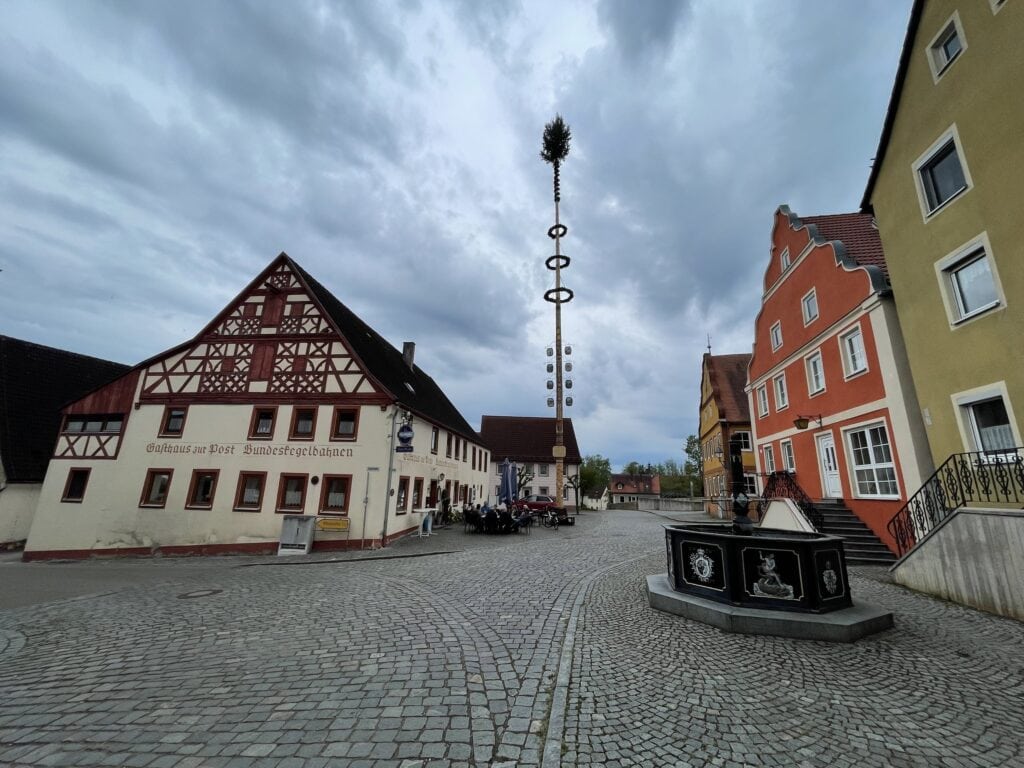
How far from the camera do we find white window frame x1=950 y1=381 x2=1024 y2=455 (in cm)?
824

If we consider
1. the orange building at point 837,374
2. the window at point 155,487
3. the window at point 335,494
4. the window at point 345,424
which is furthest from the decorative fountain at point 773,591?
the window at point 155,487

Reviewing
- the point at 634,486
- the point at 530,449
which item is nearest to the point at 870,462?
the point at 530,449

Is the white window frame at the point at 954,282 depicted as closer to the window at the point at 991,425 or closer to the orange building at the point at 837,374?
the window at the point at 991,425

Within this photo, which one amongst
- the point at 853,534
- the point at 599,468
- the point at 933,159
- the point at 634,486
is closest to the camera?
the point at 933,159

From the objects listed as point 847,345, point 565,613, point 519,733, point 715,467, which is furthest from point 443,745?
point 715,467

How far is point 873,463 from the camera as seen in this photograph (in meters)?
12.5

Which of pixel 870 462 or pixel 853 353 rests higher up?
pixel 853 353

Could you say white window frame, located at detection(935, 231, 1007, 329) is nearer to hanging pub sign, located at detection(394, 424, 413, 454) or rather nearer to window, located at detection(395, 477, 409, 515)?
hanging pub sign, located at detection(394, 424, 413, 454)

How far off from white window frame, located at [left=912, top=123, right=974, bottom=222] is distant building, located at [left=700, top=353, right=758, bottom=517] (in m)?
16.6

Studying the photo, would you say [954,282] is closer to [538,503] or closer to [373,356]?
[373,356]

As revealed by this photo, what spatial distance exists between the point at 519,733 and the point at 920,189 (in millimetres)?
14002

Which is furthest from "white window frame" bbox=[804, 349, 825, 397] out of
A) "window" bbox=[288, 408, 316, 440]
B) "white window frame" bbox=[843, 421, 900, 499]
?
"window" bbox=[288, 408, 316, 440]

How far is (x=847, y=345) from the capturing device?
13555 mm

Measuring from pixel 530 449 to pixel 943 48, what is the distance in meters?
37.3
